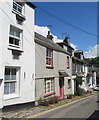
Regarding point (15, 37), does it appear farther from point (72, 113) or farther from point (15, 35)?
point (72, 113)

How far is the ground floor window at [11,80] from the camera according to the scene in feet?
27.0

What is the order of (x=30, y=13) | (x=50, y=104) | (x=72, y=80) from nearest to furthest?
(x=30, y=13), (x=50, y=104), (x=72, y=80)

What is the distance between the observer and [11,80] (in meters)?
8.48

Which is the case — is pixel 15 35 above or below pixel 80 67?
above

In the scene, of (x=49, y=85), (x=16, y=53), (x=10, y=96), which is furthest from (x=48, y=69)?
(x=10, y=96)

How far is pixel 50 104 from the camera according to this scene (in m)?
11.4

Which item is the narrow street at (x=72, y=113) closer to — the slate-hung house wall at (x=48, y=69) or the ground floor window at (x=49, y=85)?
the slate-hung house wall at (x=48, y=69)

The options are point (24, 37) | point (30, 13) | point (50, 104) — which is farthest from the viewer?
point (50, 104)

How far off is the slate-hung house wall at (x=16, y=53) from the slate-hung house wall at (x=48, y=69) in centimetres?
82

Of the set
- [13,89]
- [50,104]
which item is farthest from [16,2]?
[50,104]

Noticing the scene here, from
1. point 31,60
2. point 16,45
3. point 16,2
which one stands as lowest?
point 31,60

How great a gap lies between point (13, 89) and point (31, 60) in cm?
259

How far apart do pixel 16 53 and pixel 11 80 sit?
1790mm

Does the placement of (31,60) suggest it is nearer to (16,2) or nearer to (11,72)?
(11,72)
